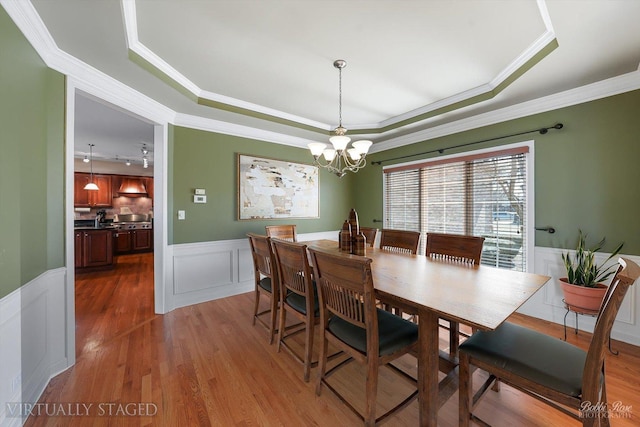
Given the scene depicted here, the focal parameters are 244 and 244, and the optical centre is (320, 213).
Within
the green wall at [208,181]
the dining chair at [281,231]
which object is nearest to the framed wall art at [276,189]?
the green wall at [208,181]

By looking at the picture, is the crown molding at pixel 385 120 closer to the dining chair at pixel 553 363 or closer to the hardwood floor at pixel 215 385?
the dining chair at pixel 553 363

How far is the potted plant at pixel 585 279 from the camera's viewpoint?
7.09ft

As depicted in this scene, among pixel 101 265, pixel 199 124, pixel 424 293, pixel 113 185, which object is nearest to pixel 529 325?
pixel 424 293

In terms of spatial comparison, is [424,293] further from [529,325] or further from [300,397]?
[529,325]

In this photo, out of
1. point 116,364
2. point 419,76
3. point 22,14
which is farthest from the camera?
point 419,76

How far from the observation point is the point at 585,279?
228 centimetres

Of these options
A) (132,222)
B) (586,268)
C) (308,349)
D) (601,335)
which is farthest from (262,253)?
(132,222)

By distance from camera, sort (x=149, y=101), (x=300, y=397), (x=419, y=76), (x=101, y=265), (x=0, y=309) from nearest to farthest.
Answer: (x=0, y=309), (x=300, y=397), (x=419, y=76), (x=149, y=101), (x=101, y=265)

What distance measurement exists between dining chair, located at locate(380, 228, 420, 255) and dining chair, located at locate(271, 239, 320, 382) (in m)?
1.18

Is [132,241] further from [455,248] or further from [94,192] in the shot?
[455,248]

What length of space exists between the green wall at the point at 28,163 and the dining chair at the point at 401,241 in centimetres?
288

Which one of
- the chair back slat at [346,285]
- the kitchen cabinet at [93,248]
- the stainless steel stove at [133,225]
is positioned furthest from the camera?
the stainless steel stove at [133,225]

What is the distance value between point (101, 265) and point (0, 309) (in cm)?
456

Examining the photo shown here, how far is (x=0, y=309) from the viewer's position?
1271mm
